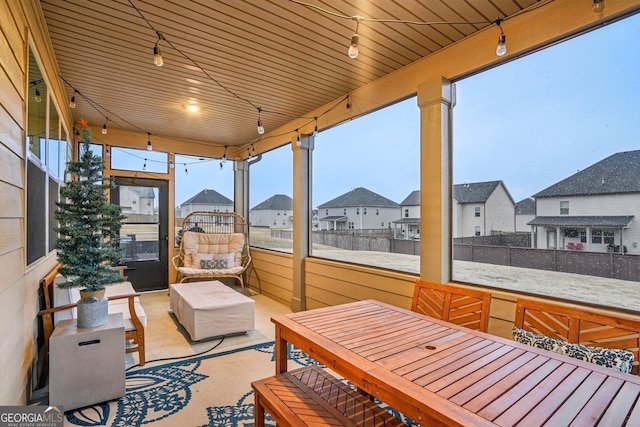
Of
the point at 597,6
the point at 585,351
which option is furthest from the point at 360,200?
the point at 585,351

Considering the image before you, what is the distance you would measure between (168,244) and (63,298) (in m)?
2.94

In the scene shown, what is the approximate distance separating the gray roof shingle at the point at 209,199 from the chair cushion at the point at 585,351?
5.47 meters

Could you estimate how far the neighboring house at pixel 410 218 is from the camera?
3068 millimetres

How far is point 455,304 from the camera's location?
207 centimetres

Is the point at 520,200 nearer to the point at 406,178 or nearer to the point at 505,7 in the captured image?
the point at 406,178

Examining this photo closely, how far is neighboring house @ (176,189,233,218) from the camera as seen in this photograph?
5.87 metres

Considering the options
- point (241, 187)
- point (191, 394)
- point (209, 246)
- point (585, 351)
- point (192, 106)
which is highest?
point (192, 106)

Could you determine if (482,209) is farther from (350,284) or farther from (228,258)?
(228,258)

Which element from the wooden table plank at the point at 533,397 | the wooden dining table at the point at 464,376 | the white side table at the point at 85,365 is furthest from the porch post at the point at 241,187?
the wooden table plank at the point at 533,397

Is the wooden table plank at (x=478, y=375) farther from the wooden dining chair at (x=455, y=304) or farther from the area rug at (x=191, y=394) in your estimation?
the area rug at (x=191, y=394)

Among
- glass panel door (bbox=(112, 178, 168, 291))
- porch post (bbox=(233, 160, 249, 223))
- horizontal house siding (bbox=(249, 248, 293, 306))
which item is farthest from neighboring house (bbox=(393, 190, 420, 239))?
glass panel door (bbox=(112, 178, 168, 291))

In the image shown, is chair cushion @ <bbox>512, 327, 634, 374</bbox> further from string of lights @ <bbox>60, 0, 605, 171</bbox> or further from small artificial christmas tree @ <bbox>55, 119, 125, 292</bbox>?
small artificial christmas tree @ <bbox>55, 119, 125, 292</bbox>

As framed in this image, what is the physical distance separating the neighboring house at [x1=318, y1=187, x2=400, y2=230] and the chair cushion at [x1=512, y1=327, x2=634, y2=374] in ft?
6.11

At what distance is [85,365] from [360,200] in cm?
296
